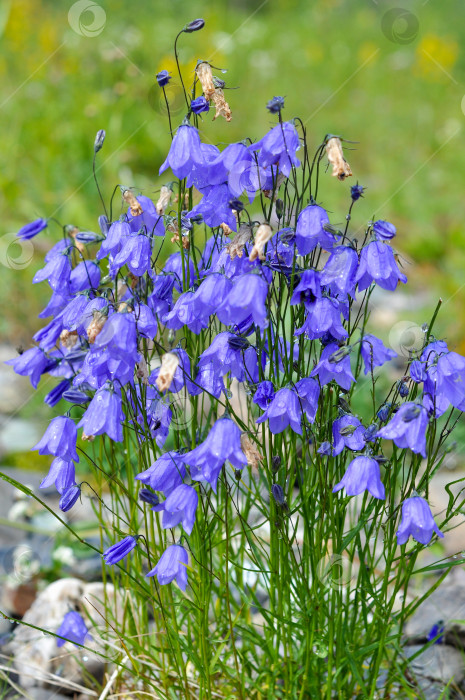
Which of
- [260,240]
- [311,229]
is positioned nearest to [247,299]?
[260,240]

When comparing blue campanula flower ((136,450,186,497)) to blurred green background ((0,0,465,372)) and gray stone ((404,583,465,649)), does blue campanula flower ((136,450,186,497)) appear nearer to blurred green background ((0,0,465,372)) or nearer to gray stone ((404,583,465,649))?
gray stone ((404,583,465,649))

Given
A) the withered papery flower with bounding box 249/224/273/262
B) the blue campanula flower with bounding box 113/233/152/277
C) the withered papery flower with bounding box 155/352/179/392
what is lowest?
the withered papery flower with bounding box 155/352/179/392

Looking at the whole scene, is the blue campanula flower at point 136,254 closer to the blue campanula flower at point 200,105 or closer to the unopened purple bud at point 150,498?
the blue campanula flower at point 200,105

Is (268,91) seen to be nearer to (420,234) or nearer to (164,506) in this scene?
(420,234)

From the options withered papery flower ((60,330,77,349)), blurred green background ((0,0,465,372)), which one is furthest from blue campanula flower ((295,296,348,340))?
blurred green background ((0,0,465,372))

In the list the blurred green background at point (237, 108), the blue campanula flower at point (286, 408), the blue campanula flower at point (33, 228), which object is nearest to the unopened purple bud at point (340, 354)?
the blue campanula flower at point (286, 408)

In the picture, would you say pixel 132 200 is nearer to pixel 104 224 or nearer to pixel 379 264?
pixel 104 224
